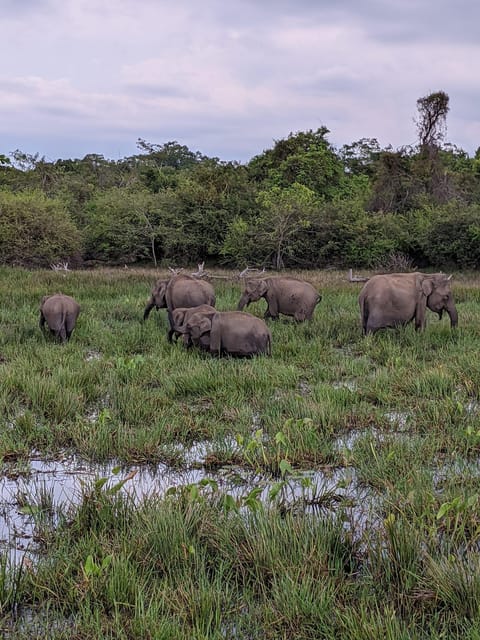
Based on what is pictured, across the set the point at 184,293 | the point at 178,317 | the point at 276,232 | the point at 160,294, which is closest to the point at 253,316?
the point at 178,317

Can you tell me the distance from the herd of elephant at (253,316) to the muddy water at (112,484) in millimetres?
3618

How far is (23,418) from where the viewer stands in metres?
5.75

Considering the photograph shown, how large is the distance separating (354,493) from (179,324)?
214 inches

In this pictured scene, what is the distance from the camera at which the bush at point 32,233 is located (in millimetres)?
28781

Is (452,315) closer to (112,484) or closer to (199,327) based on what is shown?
(199,327)

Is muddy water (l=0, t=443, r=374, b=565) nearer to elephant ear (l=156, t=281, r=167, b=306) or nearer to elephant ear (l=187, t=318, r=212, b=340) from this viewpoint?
elephant ear (l=187, t=318, r=212, b=340)

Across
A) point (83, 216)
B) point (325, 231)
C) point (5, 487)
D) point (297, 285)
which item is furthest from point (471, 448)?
point (83, 216)

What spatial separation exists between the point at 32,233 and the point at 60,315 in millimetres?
21333

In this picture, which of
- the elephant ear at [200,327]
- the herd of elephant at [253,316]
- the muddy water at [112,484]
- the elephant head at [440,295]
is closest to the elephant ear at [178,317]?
the herd of elephant at [253,316]

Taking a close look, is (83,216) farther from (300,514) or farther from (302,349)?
(300,514)

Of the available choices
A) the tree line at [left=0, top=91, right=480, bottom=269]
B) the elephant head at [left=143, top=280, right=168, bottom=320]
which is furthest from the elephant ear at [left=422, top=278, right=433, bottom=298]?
the tree line at [left=0, top=91, right=480, bottom=269]

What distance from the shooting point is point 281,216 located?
98.2 feet

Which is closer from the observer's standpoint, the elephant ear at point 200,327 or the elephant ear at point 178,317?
the elephant ear at point 200,327

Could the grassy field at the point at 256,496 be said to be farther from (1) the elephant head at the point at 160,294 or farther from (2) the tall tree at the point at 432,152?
(2) the tall tree at the point at 432,152
